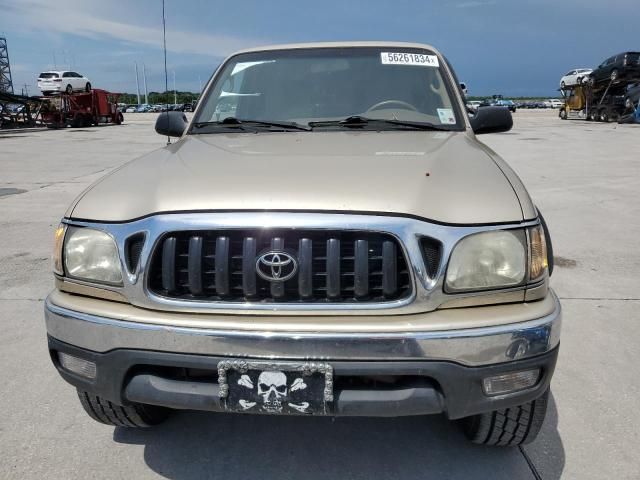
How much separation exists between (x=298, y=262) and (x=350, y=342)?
315mm

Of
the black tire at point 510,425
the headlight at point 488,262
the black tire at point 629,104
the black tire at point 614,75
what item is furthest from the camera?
the black tire at point 614,75

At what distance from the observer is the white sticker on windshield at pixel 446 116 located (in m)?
3.05

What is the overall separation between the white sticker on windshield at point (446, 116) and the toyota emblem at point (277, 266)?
1.64 meters

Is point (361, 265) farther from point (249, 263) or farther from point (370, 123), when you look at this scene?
point (370, 123)

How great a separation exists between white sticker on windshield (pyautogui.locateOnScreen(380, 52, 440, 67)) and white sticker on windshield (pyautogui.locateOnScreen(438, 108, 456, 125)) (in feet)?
1.38

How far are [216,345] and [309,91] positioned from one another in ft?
6.37

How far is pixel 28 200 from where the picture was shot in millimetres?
8188

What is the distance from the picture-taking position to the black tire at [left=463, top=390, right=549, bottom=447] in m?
2.12

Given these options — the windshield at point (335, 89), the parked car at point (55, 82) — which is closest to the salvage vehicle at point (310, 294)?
the windshield at point (335, 89)

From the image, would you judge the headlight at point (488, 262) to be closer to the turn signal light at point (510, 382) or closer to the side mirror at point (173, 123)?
the turn signal light at point (510, 382)

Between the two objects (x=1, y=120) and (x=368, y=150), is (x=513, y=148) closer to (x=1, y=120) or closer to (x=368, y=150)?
(x=368, y=150)

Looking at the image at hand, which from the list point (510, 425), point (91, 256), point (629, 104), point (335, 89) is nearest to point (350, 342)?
point (510, 425)

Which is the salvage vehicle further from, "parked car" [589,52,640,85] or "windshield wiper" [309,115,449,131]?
"parked car" [589,52,640,85]

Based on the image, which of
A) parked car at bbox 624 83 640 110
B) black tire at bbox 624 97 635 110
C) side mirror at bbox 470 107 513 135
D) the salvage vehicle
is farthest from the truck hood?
black tire at bbox 624 97 635 110
